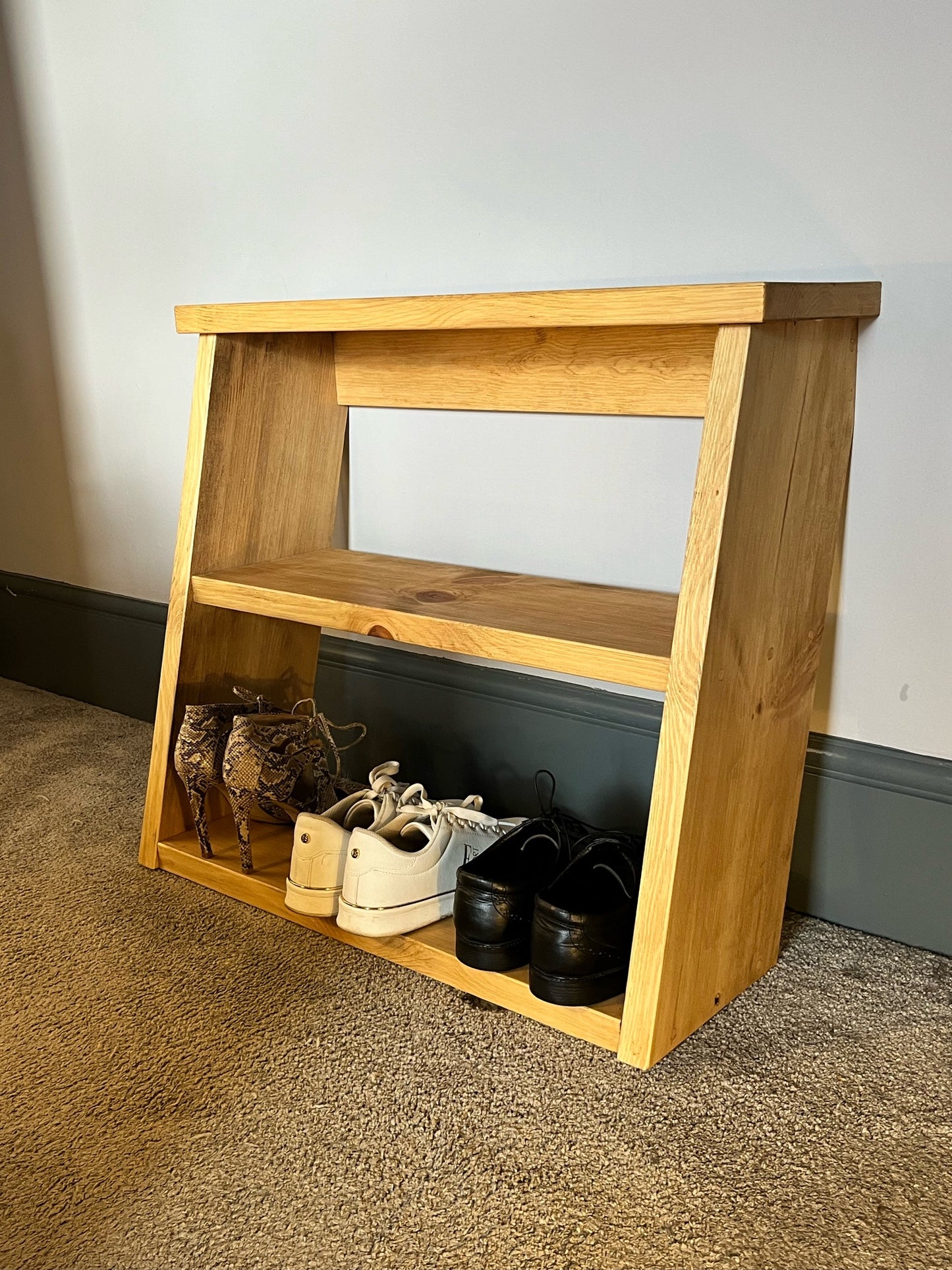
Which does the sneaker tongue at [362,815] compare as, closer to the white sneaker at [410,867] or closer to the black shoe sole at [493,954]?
the white sneaker at [410,867]

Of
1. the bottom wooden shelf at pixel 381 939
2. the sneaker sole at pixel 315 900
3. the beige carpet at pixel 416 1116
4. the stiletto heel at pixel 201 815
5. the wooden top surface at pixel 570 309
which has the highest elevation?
the wooden top surface at pixel 570 309

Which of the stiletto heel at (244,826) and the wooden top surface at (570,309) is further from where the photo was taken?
the stiletto heel at (244,826)

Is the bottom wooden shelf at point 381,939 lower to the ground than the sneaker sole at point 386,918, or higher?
lower

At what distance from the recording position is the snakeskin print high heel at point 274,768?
111 cm

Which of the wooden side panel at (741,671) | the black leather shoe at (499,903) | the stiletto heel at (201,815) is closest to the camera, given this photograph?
the wooden side panel at (741,671)

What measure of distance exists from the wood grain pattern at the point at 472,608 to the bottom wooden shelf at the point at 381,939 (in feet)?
0.93

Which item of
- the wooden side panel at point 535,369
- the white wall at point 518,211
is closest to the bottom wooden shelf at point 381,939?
the white wall at point 518,211

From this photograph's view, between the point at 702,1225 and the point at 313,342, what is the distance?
1.05m

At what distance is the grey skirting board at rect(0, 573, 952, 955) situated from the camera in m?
1.11

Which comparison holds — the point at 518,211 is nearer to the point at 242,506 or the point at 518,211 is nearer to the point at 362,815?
A: the point at 242,506

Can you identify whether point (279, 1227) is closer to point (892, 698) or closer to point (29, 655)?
point (892, 698)

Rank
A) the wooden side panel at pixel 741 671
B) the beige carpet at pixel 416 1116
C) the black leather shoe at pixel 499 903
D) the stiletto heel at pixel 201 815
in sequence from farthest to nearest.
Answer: the stiletto heel at pixel 201 815, the black leather shoe at pixel 499 903, the wooden side panel at pixel 741 671, the beige carpet at pixel 416 1116

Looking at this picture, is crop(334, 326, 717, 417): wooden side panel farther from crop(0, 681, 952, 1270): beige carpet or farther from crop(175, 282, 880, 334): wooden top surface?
crop(0, 681, 952, 1270): beige carpet

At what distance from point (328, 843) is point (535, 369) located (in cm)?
59
